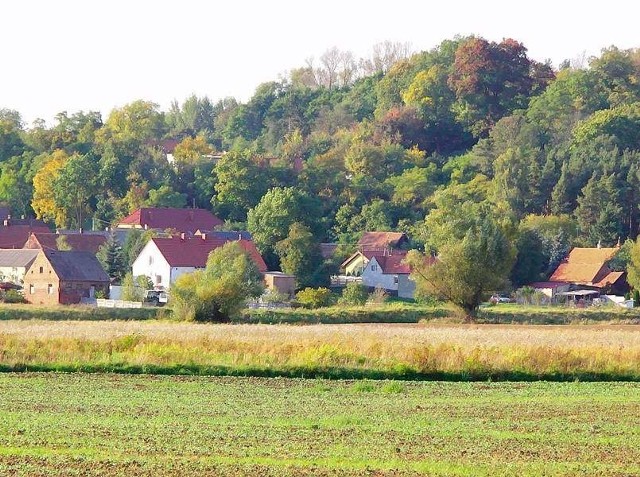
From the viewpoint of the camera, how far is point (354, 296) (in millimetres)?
76812

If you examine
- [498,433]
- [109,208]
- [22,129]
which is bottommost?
[498,433]

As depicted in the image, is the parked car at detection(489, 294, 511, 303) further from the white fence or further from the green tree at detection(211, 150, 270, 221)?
the green tree at detection(211, 150, 270, 221)

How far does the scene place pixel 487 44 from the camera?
139625 millimetres

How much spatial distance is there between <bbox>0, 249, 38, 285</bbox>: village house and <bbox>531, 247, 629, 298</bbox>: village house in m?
32.4

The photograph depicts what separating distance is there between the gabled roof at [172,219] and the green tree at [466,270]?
4047 cm

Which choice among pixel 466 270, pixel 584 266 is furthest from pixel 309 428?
pixel 584 266

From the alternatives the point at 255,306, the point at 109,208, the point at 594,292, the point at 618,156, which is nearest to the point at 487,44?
the point at 618,156

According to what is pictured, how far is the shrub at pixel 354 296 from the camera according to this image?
7606cm

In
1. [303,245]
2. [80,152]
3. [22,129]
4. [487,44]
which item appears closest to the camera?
[303,245]

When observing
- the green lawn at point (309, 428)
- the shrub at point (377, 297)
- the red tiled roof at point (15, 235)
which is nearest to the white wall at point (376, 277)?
the shrub at point (377, 297)

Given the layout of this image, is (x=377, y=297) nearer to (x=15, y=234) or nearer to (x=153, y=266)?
(x=153, y=266)

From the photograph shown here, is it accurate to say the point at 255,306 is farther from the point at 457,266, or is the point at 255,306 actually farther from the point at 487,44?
the point at 487,44

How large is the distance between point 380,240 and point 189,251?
1855cm

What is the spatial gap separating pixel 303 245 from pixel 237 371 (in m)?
56.5
